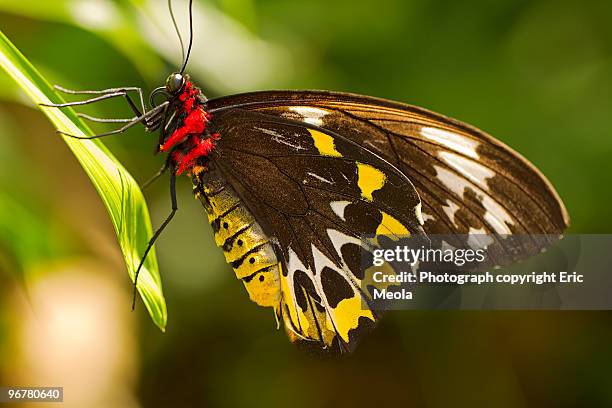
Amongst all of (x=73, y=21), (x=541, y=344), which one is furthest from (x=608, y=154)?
(x=73, y=21)

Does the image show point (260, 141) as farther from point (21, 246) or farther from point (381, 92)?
point (381, 92)

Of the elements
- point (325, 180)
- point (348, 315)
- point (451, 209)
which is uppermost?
point (325, 180)

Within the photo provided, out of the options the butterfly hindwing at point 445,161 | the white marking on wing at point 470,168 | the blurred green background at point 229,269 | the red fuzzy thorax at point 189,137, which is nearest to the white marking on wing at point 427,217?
the butterfly hindwing at point 445,161

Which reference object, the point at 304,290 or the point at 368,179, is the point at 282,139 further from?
the point at 304,290

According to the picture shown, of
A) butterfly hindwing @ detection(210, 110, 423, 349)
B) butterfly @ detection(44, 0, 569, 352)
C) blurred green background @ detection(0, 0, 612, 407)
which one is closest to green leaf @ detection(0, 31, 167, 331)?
butterfly @ detection(44, 0, 569, 352)

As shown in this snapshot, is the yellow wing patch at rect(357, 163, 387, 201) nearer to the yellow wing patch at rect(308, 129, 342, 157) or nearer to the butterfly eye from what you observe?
the yellow wing patch at rect(308, 129, 342, 157)

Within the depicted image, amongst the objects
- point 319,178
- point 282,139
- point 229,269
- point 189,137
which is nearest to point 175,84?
point 189,137

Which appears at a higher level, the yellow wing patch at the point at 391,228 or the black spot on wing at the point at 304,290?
the yellow wing patch at the point at 391,228

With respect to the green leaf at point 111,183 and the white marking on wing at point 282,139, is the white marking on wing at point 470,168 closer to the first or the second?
the white marking on wing at point 282,139
